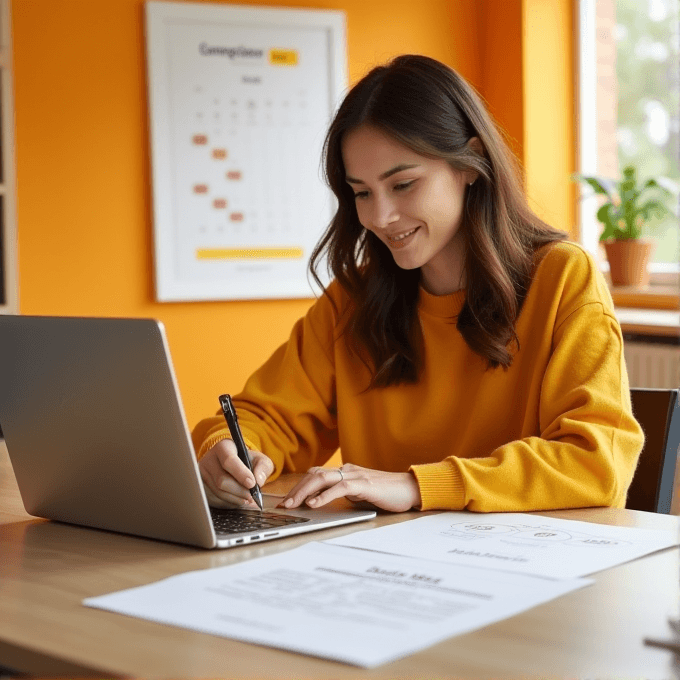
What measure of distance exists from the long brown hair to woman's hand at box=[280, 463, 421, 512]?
15.1 inches

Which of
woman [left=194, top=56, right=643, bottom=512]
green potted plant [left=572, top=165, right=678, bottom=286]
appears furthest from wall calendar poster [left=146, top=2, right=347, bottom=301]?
Answer: woman [left=194, top=56, right=643, bottom=512]

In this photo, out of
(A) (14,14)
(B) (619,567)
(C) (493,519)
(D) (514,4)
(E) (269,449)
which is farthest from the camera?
(D) (514,4)

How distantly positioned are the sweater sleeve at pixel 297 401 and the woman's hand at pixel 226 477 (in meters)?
0.28

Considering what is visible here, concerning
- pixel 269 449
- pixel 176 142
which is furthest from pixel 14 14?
pixel 269 449

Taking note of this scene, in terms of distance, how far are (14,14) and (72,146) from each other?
1.35 feet

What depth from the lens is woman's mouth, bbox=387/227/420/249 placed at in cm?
175

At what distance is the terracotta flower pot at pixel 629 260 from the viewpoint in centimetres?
367

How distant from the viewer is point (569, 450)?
144 centimetres

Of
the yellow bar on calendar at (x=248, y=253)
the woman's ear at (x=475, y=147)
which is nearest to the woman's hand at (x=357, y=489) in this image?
the woman's ear at (x=475, y=147)

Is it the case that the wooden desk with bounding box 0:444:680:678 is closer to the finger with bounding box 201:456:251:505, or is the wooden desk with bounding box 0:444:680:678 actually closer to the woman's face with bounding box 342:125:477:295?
the finger with bounding box 201:456:251:505

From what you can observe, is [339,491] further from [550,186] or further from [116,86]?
[550,186]

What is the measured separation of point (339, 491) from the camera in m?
1.34

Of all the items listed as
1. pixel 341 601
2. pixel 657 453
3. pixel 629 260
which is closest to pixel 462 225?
pixel 657 453

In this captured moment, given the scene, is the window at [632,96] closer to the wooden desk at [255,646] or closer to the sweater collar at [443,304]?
the sweater collar at [443,304]
